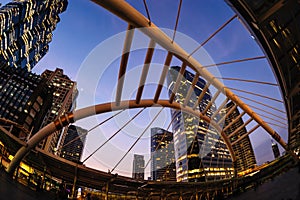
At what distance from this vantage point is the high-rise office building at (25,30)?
116m

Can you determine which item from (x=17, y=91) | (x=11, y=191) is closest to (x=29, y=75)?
(x=17, y=91)

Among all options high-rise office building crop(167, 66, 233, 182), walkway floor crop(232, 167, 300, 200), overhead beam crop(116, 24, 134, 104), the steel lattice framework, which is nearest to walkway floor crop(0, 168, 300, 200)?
walkway floor crop(232, 167, 300, 200)

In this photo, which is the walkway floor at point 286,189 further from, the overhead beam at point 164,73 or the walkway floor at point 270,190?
the overhead beam at point 164,73

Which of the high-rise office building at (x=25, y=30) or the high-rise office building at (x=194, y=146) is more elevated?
the high-rise office building at (x=25, y=30)

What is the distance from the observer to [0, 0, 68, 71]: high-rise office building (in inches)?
4550

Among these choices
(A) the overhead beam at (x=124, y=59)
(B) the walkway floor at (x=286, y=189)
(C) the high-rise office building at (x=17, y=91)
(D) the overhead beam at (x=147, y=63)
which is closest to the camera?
(A) the overhead beam at (x=124, y=59)

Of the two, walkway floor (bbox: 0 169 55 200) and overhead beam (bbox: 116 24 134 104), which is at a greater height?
overhead beam (bbox: 116 24 134 104)

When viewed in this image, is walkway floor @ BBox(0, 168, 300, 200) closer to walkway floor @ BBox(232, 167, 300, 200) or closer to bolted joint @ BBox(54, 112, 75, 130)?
walkway floor @ BBox(232, 167, 300, 200)

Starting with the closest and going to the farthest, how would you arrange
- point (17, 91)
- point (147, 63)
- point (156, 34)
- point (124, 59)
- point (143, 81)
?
point (156, 34)
point (124, 59)
point (147, 63)
point (143, 81)
point (17, 91)

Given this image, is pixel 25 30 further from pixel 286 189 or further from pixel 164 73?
pixel 286 189

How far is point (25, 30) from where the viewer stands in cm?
13612

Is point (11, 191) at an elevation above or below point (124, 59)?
below

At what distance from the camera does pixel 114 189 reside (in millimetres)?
16969

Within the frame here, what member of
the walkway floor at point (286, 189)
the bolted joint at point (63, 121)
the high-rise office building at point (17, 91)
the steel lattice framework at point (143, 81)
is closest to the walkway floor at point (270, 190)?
the walkway floor at point (286, 189)
